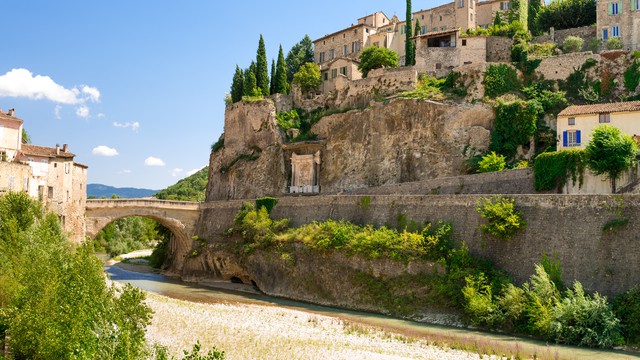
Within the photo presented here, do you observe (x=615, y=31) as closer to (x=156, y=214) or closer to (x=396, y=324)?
(x=396, y=324)

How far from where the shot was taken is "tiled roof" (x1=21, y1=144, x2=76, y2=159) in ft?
144

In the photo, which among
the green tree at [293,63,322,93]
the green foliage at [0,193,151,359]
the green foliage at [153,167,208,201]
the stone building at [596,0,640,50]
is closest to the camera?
the green foliage at [0,193,151,359]

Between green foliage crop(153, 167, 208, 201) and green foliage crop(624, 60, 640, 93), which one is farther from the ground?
green foliage crop(624, 60, 640, 93)

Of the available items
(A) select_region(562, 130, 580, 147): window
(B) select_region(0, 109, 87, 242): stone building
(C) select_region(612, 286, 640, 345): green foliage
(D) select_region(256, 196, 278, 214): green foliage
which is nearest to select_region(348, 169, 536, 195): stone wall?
(A) select_region(562, 130, 580, 147): window

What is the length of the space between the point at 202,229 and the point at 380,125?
1758cm

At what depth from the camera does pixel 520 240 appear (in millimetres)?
31953

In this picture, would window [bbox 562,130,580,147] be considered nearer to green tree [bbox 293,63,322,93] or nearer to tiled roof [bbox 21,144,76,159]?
green tree [bbox 293,63,322,93]

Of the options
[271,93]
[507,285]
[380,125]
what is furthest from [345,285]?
[271,93]

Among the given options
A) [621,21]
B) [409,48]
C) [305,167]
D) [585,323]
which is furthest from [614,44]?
[585,323]

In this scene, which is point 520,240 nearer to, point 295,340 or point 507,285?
point 507,285

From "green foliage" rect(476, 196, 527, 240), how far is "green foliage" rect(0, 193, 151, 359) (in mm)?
18259

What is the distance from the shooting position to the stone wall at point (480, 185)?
3912 centimetres

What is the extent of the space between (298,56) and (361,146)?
94.8 feet

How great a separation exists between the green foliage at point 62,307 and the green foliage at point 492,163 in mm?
28066
